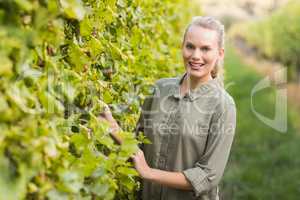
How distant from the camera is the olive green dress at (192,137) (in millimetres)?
2467

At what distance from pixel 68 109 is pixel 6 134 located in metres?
0.79

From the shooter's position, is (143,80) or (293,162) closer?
(143,80)

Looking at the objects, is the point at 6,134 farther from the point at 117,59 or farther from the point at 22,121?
the point at 117,59

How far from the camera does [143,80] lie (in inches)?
133

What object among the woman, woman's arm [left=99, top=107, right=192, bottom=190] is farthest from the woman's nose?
woman's arm [left=99, top=107, right=192, bottom=190]

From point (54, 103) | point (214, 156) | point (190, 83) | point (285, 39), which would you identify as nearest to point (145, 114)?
point (190, 83)

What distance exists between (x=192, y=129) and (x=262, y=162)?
564 cm

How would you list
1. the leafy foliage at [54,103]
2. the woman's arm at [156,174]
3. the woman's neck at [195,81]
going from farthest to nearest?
the woman's neck at [195,81] → the woman's arm at [156,174] → the leafy foliage at [54,103]

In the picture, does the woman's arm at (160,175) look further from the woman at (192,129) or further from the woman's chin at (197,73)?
the woman's chin at (197,73)

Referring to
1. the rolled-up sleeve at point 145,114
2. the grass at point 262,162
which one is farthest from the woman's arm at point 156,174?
the grass at point 262,162

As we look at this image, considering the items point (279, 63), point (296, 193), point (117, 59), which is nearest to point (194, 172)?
point (117, 59)

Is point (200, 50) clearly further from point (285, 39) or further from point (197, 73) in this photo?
point (285, 39)

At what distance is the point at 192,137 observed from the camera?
8.33 feet

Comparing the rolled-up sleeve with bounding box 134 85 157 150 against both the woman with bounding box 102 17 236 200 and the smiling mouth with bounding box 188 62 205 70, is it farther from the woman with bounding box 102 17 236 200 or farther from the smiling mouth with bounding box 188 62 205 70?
the smiling mouth with bounding box 188 62 205 70
